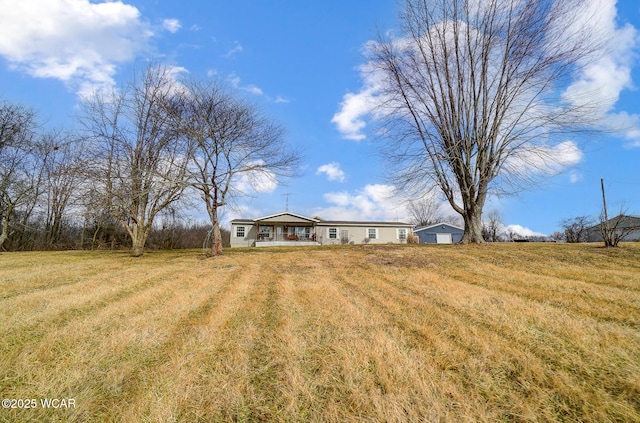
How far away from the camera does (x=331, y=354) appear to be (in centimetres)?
258

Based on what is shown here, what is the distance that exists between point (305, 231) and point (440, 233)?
18.0m

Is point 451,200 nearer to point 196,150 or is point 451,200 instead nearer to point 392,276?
point 392,276

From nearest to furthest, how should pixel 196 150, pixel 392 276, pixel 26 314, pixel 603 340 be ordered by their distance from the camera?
1. pixel 603 340
2. pixel 26 314
3. pixel 392 276
4. pixel 196 150

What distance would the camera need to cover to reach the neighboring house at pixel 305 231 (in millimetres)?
28312

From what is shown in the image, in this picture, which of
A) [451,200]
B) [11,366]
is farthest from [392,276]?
[451,200]

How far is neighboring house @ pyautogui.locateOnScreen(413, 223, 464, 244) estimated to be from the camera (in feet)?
114

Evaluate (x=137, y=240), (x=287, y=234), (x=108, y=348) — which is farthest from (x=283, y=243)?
Result: (x=108, y=348)

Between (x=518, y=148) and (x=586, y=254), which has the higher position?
(x=518, y=148)

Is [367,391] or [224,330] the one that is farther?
[224,330]

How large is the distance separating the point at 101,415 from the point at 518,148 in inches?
644

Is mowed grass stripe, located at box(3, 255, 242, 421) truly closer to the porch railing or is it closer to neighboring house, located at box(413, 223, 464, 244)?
the porch railing

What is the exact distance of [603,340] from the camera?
270 centimetres

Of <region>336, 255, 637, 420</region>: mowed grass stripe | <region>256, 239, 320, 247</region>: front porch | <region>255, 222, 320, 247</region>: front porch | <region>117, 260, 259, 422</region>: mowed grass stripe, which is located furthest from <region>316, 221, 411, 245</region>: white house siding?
<region>117, 260, 259, 422</region>: mowed grass stripe

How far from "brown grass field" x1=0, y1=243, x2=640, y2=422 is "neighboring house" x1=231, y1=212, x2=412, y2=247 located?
2277cm
